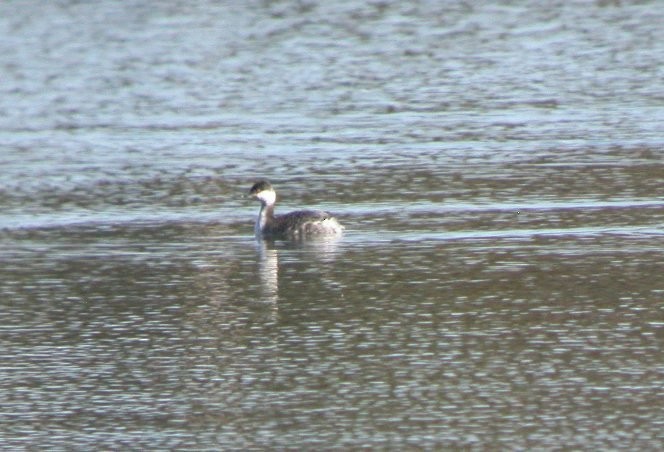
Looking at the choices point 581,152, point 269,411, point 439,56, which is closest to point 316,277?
point 269,411

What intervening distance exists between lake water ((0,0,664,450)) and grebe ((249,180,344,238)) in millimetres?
205

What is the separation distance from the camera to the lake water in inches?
431

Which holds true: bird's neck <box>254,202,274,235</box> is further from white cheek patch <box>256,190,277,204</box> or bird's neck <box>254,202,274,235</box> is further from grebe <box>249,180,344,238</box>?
white cheek patch <box>256,190,277,204</box>

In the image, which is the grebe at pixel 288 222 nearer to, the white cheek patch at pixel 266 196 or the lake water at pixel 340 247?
the white cheek patch at pixel 266 196

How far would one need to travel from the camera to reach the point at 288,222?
58.4 ft

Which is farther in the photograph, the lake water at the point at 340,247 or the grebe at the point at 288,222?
the grebe at the point at 288,222

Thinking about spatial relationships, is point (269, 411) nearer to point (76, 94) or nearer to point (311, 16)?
point (76, 94)

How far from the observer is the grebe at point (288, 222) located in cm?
1723

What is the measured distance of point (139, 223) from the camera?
1844cm

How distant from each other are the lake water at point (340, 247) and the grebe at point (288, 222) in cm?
20

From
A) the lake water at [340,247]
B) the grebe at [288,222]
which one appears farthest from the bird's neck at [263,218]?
the lake water at [340,247]

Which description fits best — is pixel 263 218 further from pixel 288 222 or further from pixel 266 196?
pixel 266 196

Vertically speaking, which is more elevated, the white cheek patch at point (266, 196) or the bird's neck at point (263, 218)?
the white cheek patch at point (266, 196)

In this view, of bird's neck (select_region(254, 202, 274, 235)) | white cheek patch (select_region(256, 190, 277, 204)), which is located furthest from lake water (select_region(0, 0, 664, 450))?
white cheek patch (select_region(256, 190, 277, 204))
